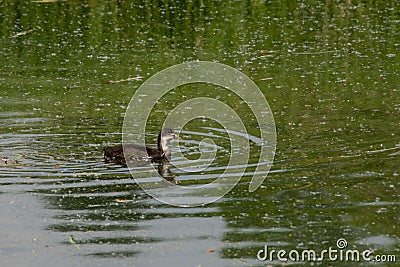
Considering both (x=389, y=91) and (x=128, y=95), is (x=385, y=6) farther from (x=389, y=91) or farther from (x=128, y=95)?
(x=128, y=95)

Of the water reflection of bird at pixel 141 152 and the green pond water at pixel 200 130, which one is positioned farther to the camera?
the water reflection of bird at pixel 141 152

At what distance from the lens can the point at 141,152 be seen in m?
10.4

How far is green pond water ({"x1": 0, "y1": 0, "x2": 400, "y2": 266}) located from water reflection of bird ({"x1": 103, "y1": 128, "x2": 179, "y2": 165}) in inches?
5.9

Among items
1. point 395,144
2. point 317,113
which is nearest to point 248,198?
point 395,144

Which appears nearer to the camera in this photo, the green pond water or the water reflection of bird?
the green pond water

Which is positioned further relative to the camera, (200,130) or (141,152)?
(200,130)

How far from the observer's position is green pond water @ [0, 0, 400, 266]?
753 cm

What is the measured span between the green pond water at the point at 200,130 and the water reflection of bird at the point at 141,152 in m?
0.15

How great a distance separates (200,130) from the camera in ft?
36.8

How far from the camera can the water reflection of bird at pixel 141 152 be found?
Answer: 393 inches

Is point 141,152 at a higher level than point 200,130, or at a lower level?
lower

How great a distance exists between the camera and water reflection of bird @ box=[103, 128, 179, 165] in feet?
32.7

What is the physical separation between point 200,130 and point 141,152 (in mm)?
1092

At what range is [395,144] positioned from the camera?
10.2m
